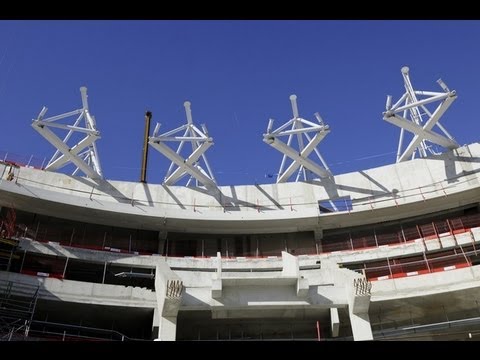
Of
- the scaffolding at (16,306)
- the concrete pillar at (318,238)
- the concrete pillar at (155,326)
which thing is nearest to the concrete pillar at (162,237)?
the concrete pillar at (155,326)

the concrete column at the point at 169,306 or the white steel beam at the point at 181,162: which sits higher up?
the white steel beam at the point at 181,162

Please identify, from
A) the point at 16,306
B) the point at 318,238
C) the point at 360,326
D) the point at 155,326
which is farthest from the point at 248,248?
the point at 16,306

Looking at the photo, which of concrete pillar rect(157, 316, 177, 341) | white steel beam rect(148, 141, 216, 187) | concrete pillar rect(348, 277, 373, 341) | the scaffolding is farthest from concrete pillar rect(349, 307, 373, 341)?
white steel beam rect(148, 141, 216, 187)

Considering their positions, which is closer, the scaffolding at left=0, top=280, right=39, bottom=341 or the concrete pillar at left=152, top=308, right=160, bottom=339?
the scaffolding at left=0, top=280, right=39, bottom=341

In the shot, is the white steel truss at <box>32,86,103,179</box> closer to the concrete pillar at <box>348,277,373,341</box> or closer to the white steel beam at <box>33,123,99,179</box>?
the white steel beam at <box>33,123,99,179</box>

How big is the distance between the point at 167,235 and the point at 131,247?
290 cm

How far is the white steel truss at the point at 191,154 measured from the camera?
33.9 m

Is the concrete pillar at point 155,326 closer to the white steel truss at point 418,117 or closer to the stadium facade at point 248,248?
the stadium facade at point 248,248

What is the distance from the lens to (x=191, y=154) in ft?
115

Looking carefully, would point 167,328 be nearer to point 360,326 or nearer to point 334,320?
point 334,320

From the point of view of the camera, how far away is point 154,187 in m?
35.9

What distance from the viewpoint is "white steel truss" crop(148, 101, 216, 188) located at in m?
33.9

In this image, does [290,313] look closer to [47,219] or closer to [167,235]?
[167,235]
